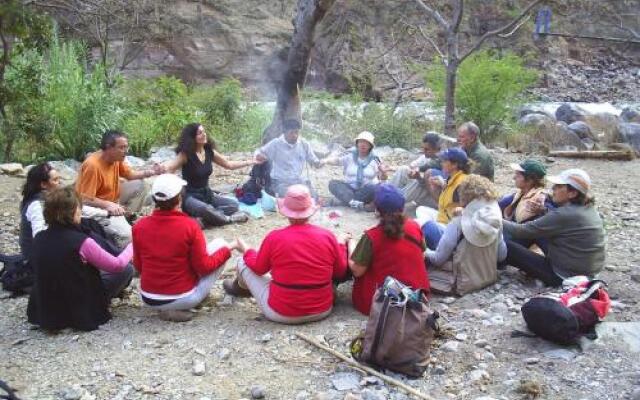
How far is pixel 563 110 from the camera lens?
14.4 meters

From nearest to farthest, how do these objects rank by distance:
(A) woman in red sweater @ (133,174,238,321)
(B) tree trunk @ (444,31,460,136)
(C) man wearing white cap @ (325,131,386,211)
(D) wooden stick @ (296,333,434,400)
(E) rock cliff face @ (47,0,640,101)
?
(D) wooden stick @ (296,333,434,400), (A) woman in red sweater @ (133,174,238,321), (C) man wearing white cap @ (325,131,386,211), (B) tree trunk @ (444,31,460,136), (E) rock cliff face @ (47,0,640,101)

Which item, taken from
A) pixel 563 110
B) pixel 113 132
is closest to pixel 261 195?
pixel 113 132

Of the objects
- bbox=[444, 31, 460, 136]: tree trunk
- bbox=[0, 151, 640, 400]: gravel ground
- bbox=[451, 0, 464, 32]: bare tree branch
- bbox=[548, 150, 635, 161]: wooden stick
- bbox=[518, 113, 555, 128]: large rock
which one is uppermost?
bbox=[451, 0, 464, 32]: bare tree branch

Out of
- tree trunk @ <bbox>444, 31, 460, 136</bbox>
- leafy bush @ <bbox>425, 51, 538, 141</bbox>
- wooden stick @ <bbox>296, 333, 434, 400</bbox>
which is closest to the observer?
wooden stick @ <bbox>296, 333, 434, 400</bbox>

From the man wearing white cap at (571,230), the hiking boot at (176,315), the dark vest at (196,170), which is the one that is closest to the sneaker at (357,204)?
the dark vest at (196,170)

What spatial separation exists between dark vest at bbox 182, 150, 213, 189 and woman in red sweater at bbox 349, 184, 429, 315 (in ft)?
8.32

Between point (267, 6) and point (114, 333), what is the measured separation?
74.4 feet

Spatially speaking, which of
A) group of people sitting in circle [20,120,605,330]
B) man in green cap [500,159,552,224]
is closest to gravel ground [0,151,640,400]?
group of people sitting in circle [20,120,605,330]

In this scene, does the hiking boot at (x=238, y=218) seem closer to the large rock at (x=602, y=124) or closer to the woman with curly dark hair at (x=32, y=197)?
the woman with curly dark hair at (x=32, y=197)

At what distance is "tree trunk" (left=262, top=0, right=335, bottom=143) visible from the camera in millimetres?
7277

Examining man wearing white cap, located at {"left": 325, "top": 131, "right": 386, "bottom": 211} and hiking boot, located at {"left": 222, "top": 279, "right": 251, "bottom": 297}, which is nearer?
hiking boot, located at {"left": 222, "top": 279, "right": 251, "bottom": 297}

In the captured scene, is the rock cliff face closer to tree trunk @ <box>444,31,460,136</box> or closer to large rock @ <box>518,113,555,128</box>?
large rock @ <box>518,113,555,128</box>

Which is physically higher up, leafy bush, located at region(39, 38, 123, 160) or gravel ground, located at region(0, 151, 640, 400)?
leafy bush, located at region(39, 38, 123, 160)

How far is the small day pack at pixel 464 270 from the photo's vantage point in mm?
4016
